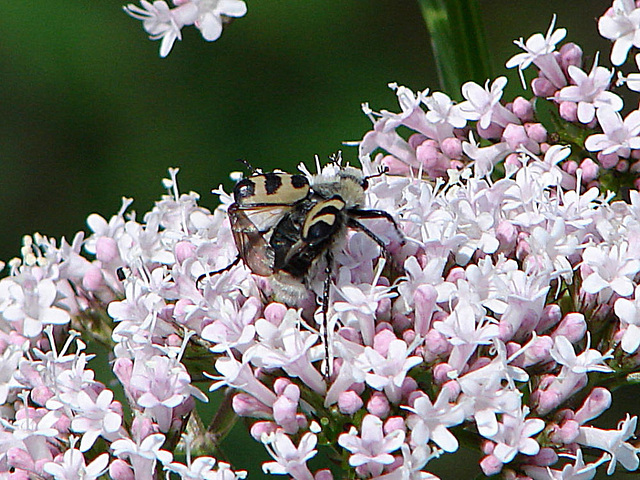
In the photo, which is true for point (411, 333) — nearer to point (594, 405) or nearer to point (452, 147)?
point (594, 405)

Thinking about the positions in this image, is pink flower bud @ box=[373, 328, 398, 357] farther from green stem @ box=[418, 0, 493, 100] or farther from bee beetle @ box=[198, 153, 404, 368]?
green stem @ box=[418, 0, 493, 100]

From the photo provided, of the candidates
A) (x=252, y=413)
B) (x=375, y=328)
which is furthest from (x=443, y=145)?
(x=252, y=413)

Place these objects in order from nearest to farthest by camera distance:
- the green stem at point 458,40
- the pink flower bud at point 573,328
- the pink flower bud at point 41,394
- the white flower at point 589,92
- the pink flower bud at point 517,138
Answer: the pink flower bud at point 573,328 < the pink flower bud at point 41,394 < the white flower at point 589,92 < the pink flower bud at point 517,138 < the green stem at point 458,40

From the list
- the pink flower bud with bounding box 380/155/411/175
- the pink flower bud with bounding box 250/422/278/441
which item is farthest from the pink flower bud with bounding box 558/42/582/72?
the pink flower bud with bounding box 250/422/278/441

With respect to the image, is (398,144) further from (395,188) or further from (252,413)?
(252,413)

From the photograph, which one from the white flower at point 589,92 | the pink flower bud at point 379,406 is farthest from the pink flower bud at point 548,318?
the white flower at point 589,92

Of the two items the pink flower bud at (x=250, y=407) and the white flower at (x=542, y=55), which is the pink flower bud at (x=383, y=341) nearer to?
the pink flower bud at (x=250, y=407)
